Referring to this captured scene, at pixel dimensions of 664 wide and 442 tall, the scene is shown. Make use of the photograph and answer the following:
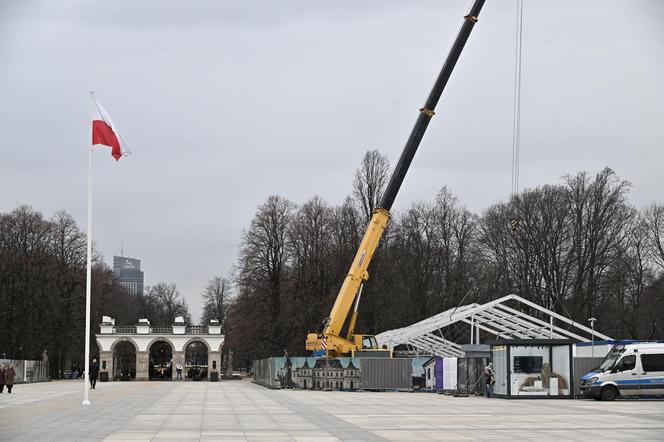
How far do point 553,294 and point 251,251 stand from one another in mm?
24804

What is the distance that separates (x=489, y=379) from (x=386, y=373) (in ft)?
31.1

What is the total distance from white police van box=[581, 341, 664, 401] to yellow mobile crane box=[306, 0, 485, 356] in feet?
41.3

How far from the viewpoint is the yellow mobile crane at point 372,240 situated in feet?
135

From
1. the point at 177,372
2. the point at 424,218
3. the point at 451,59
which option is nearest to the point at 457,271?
the point at 424,218

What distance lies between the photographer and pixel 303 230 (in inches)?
2960

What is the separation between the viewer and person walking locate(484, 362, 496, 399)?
124ft

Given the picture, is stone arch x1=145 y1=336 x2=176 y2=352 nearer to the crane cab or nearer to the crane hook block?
the crane cab

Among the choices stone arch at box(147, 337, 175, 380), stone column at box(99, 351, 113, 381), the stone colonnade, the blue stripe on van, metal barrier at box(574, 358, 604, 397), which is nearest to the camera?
the blue stripe on van

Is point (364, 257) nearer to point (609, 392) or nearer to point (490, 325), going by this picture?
point (490, 325)

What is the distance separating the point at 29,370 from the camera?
63.8 meters

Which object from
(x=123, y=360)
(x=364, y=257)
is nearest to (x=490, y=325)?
(x=364, y=257)

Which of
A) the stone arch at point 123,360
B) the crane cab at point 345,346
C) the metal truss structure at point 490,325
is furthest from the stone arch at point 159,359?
the crane cab at point 345,346

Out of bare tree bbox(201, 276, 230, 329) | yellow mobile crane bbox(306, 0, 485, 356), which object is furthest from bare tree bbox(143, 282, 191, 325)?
yellow mobile crane bbox(306, 0, 485, 356)

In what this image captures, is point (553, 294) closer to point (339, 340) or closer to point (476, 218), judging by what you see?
point (476, 218)
